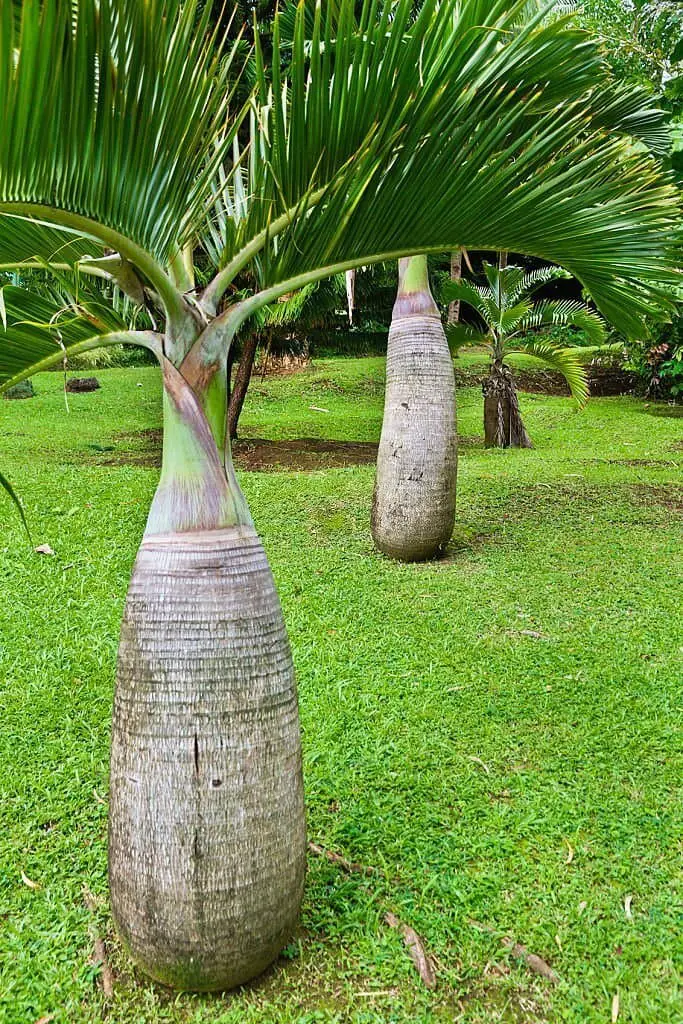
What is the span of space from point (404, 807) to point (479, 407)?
1137 cm

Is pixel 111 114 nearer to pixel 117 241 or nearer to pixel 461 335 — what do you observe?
pixel 117 241

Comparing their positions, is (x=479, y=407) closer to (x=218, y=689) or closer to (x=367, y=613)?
(x=367, y=613)

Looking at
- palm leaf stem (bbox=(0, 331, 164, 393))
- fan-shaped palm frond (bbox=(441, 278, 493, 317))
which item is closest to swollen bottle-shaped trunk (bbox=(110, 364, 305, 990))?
palm leaf stem (bbox=(0, 331, 164, 393))

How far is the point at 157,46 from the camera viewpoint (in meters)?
1.61

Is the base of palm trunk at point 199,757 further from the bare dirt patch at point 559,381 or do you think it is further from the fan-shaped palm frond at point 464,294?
the bare dirt patch at point 559,381

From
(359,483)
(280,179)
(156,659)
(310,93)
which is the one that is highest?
(310,93)

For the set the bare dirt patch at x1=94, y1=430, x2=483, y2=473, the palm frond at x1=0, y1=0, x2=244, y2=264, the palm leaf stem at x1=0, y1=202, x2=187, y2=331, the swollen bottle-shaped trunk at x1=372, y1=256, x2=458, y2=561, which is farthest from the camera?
the bare dirt patch at x1=94, y1=430, x2=483, y2=473

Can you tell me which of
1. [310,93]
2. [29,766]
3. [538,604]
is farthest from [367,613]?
[310,93]

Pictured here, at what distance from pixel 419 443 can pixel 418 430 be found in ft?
0.26

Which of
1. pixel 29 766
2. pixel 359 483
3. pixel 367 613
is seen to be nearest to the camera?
pixel 29 766

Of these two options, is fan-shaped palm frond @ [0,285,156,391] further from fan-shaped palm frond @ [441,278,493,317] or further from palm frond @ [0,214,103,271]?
fan-shaped palm frond @ [441,278,493,317]

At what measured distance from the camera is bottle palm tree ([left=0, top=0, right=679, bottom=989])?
1.73 metres

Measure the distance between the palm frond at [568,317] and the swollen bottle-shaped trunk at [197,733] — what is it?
24.4ft

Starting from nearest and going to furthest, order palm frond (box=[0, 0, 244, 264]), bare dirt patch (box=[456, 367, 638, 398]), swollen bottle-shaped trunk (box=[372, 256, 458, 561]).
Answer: palm frond (box=[0, 0, 244, 264]), swollen bottle-shaped trunk (box=[372, 256, 458, 561]), bare dirt patch (box=[456, 367, 638, 398])
